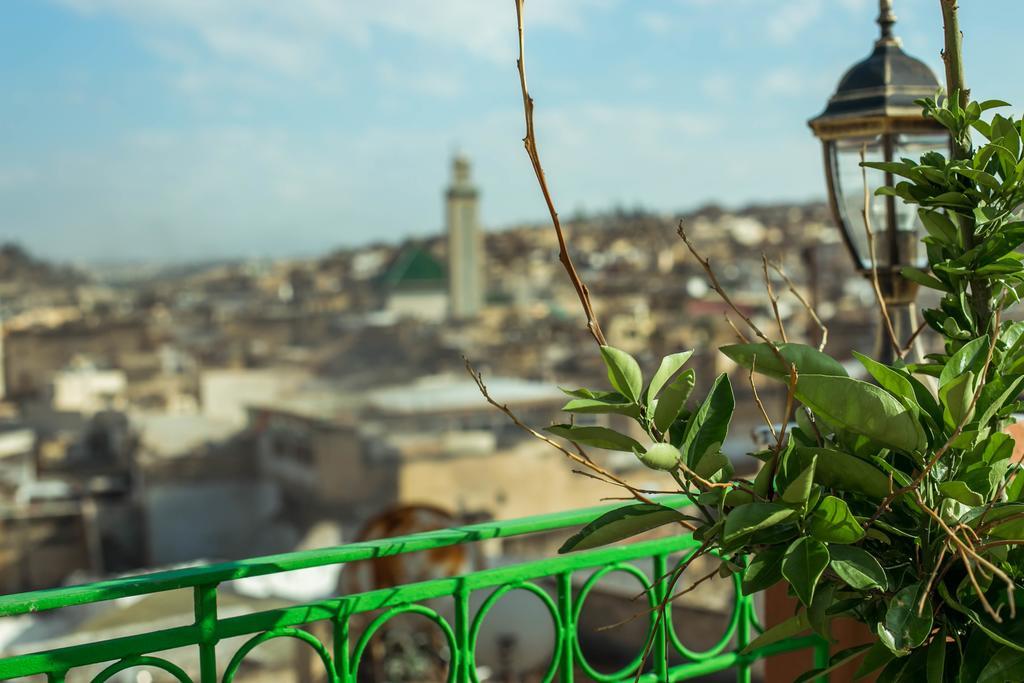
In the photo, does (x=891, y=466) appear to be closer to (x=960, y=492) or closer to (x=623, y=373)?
(x=960, y=492)

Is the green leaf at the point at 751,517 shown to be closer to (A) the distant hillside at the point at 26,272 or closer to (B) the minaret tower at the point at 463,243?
(B) the minaret tower at the point at 463,243

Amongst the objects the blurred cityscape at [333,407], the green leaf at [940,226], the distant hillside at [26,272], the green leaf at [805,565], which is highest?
the distant hillside at [26,272]

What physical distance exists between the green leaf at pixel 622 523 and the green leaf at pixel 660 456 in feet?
0.46

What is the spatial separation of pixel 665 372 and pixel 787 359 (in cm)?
13

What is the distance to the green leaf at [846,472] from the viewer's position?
1.21m

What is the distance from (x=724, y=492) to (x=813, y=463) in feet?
0.32

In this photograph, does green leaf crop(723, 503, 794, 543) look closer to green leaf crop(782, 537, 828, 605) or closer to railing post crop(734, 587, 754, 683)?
green leaf crop(782, 537, 828, 605)

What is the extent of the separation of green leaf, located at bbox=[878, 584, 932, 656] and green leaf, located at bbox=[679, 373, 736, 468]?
0.79 feet

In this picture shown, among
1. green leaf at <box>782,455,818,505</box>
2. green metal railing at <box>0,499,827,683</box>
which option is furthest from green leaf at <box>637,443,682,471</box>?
green metal railing at <box>0,499,827,683</box>

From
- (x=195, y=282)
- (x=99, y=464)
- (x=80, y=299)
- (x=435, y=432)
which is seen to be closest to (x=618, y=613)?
(x=435, y=432)

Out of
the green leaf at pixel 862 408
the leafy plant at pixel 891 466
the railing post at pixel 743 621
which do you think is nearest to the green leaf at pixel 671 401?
the leafy plant at pixel 891 466

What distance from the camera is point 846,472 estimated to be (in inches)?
48.1

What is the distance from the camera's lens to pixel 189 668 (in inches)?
419

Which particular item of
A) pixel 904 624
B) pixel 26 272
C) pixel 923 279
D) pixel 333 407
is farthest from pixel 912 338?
pixel 26 272
